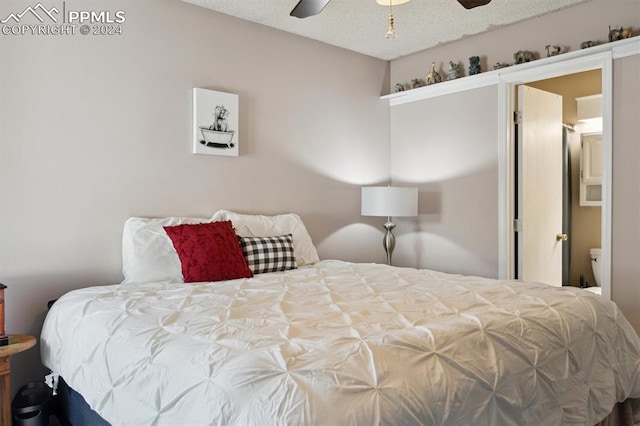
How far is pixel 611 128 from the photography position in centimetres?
300

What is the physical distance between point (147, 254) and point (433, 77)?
2792mm

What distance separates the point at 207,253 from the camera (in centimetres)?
263

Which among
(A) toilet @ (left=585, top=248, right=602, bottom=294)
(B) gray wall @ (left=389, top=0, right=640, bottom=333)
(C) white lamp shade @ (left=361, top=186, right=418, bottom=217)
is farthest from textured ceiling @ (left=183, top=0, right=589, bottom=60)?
(A) toilet @ (left=585, top=248, right=602, bottom=294)

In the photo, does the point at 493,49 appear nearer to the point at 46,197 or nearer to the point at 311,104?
the point at 311,104

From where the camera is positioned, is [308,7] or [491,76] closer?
[308,7]

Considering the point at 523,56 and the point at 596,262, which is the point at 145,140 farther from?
the point at 596,262

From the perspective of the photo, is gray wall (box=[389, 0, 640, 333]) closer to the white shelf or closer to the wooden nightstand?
the white shelf

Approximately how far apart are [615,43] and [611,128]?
53 centimetres

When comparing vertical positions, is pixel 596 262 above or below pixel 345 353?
below

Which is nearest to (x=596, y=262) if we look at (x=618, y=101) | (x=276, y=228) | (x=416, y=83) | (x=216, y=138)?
(x=618, y=101)

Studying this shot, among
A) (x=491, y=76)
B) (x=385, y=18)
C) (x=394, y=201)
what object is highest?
(x=385, y=18)

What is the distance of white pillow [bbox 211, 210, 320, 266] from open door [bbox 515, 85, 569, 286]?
170cm

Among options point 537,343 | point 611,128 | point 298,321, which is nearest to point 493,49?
point 611,128

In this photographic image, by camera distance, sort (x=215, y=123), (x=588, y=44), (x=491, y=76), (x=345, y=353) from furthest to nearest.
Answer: (x=491, y=76) → (x=215, y=123) → (x=588, y=44) → (x=345, y=353)
